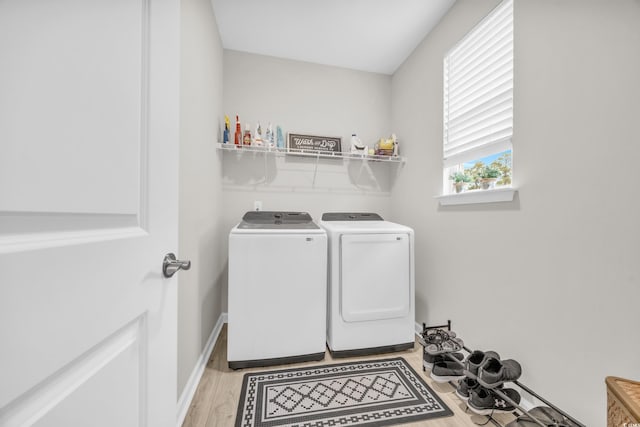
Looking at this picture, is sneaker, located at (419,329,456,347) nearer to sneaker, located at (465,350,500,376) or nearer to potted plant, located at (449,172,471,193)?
sneaker, located at (465,350,500,376)

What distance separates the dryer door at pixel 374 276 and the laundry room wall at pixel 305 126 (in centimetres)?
87

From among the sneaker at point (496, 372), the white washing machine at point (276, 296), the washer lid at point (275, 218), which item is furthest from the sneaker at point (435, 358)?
the washer lid at point (275, 218)

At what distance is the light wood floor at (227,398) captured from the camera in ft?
4.16

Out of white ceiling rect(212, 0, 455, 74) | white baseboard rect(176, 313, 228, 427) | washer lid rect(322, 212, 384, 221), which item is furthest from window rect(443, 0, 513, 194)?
white baseboard rect(176, 313, 228, 427)

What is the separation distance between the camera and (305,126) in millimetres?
2578

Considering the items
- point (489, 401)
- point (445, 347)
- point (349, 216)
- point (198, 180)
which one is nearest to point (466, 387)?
point (489, 401)

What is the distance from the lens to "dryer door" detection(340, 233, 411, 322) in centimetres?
180

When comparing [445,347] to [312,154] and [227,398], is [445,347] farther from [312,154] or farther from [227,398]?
[312,154]

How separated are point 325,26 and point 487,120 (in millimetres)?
1459

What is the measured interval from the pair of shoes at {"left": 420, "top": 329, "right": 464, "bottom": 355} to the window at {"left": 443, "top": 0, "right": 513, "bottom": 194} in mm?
969

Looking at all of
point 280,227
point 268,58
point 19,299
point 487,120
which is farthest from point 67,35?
point 268,58

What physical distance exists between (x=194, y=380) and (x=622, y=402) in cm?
181

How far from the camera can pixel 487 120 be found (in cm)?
164

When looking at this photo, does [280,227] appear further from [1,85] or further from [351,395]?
→ [1,85]
